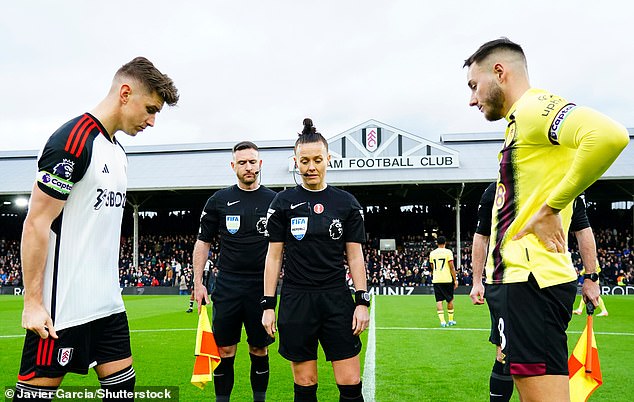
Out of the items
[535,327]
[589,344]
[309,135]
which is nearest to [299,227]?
[309,135]

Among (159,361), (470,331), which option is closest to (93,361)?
(159,361)

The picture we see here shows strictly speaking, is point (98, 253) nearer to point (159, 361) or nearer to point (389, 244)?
point (159, 361)

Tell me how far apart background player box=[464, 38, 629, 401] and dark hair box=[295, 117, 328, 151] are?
4.71 feet

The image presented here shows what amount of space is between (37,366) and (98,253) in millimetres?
660

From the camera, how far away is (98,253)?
307 cm

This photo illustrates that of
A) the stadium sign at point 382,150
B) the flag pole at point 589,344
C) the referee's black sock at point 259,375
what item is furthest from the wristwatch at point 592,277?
the stadium sign at point 382,150

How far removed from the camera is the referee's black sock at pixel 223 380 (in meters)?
5.15

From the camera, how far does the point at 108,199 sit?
310 cm

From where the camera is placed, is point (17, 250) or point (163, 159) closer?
point (163, 159)

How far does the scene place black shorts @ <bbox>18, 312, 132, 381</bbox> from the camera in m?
2.80

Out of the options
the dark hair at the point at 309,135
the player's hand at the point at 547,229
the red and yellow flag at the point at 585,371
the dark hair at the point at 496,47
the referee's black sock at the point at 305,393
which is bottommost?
the referee's black sock at the point at 305,393

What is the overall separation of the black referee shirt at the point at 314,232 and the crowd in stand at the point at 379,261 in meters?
25.0

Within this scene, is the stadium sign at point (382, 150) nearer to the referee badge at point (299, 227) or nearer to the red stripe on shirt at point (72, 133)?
the referee badge at point (299, 227)

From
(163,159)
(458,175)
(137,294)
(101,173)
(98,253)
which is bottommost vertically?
(137,294)
